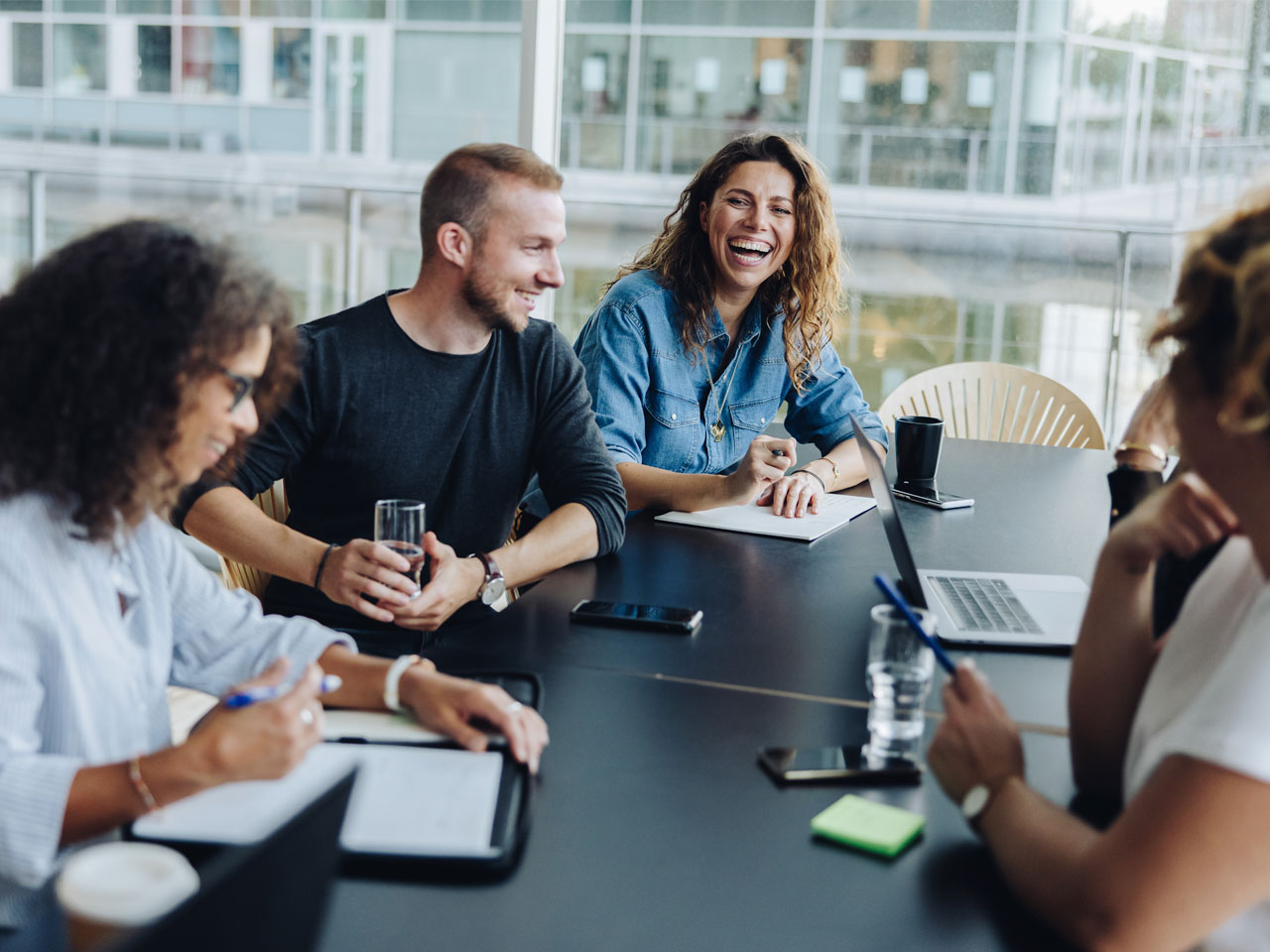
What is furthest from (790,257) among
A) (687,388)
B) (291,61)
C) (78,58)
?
(78,58)

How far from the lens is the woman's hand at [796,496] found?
212 cm

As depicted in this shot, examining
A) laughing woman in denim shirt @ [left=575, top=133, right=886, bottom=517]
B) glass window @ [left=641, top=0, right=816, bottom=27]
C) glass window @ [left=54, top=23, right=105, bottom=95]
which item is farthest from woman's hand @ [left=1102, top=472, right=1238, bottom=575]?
glass window @ [left=54, top=23, right=105, bottom=95]

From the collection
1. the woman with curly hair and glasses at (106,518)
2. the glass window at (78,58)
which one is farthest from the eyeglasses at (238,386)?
the glass window at (78,58)

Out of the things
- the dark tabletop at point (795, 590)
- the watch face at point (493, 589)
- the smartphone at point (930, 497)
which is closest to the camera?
the dark tabletop at point (795, 590)

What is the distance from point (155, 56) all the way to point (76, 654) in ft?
14.1

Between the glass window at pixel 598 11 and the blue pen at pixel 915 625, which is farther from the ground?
the glass window at pixel 598 11

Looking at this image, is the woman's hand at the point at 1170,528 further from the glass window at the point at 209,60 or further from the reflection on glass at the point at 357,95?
the glass window at the point at 209,60

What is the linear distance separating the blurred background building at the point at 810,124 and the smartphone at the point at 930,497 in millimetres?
1885

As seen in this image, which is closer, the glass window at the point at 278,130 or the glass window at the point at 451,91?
the glass window at the point at 451,91

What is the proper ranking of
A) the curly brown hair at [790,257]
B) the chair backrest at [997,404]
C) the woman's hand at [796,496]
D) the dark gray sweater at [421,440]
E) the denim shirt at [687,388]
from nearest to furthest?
the dark gray sweater at [421,440]
the woman's hand at [796,496]
the denim shirt at [687,388]
the curly brown hair at [790,257]
the chair backrest at [997,404]

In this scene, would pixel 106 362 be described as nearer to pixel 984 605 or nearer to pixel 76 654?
pixel 76 654

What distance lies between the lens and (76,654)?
41.1 inches

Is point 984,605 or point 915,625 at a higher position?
point 915,625

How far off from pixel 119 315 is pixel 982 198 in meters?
3.77
